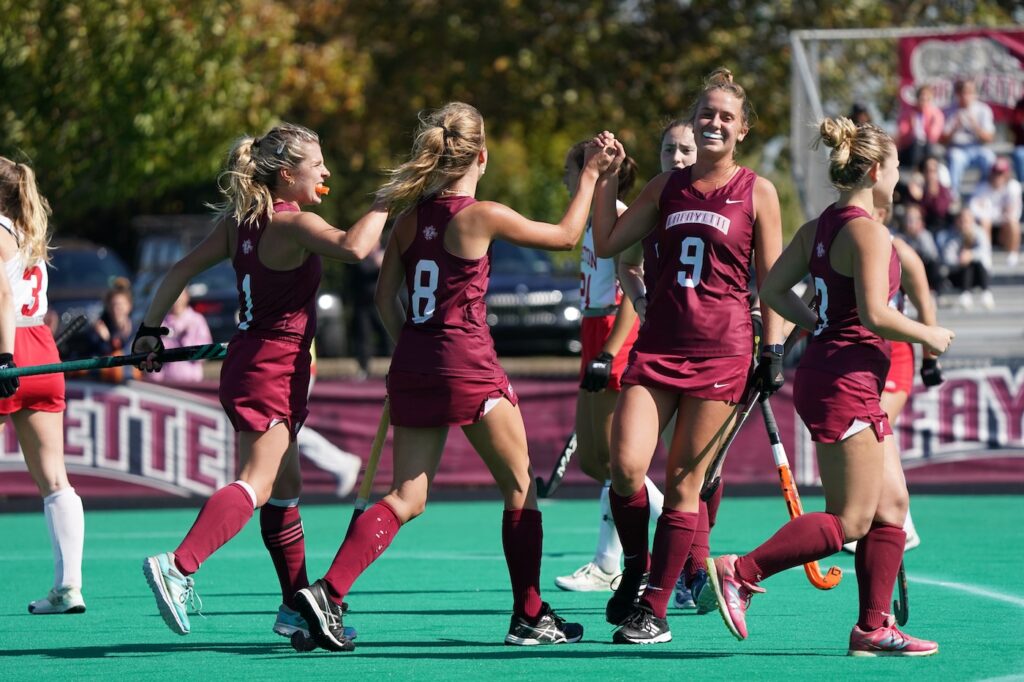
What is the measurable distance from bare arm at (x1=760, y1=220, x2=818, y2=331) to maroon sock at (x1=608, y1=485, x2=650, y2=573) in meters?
0.92

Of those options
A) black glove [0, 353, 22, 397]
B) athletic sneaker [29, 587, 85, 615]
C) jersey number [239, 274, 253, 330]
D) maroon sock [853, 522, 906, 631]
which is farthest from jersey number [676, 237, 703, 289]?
athletic sneaker [29, 587, 85, 615]

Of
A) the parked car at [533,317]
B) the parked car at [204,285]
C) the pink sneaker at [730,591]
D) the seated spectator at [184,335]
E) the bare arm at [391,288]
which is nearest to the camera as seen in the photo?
the pink sneaker at [730,591]

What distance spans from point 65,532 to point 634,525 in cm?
268

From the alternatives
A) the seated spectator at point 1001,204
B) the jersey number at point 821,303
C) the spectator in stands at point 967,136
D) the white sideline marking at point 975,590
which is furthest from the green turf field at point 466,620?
the spectator in stands at point 967,136

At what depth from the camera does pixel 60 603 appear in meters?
7.63

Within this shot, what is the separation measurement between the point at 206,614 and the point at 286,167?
2.27 m

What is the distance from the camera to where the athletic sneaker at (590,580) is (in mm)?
8258

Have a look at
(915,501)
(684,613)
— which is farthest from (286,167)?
(915,501)

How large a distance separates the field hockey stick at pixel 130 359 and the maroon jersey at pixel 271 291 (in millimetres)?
183

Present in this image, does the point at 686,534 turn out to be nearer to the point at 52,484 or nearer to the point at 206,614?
the point at 206,614

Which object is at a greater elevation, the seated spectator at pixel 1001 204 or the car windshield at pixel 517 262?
the seated spectator at pixel 1001 204

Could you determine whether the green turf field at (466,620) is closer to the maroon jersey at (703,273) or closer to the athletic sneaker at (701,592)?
the athletic sneaker at (701,592)

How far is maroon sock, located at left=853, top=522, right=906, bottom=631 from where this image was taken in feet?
20.1

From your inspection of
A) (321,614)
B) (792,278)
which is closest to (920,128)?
(792,278)
